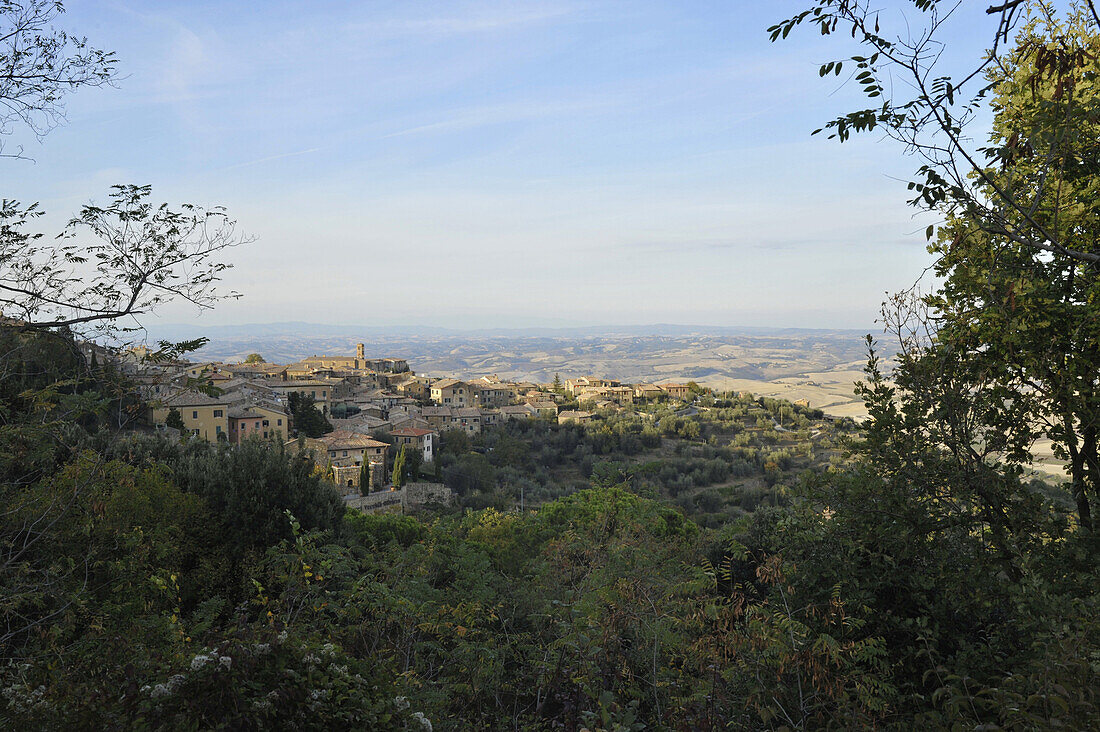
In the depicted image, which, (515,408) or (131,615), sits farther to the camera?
(515,408)

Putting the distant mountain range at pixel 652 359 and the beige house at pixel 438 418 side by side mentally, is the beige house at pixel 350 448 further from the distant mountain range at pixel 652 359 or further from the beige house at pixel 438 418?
the distant mountain range at pixel 652 359

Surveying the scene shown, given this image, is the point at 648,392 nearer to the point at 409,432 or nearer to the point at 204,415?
the point at 409,432

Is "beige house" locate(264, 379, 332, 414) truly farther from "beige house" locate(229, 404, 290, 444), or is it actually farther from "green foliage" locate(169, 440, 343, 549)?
"green foliage" locate(169, 440, 343, 549)

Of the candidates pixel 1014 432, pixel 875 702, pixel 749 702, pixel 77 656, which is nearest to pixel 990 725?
pixel 875 702

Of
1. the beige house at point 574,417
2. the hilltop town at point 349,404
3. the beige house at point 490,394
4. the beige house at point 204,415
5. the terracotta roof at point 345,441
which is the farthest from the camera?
the beige house at point 490,394

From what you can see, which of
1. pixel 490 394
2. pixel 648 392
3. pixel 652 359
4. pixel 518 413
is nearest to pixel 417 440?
pixel 518 413

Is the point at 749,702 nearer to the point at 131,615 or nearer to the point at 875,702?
the point at 875,702

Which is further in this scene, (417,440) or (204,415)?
(417,440)

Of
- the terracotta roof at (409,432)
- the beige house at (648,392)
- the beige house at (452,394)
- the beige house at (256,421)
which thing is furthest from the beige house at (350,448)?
the beige house at (648,392)

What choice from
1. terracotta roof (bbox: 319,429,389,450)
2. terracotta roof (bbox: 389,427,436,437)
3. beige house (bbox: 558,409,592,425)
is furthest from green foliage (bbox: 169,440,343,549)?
beige house (bbox: 558,409,592,425)

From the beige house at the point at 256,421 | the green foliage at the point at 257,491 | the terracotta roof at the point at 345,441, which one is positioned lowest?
the terracotta roof at the point at 345,441

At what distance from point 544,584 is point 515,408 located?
40.2 metres

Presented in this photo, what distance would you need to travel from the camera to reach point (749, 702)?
372cm

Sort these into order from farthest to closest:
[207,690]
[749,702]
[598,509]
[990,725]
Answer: [598,509], [749,702], [207,690], [990,725]
